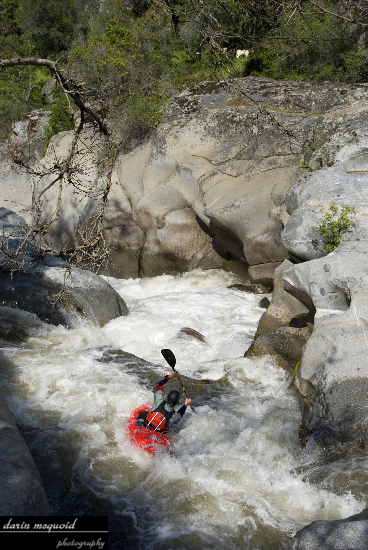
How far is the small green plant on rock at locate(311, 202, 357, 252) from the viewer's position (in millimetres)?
7285

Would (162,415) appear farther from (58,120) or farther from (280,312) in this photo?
(58,120)

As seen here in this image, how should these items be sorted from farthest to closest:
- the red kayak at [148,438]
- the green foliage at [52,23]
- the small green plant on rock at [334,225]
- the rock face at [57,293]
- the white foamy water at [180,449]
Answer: the green foliage at [52,23], the rock face at [57,293], the small green plant on rock at [334,225], the red kayak at [148,438], the white foamy water at [180,449]

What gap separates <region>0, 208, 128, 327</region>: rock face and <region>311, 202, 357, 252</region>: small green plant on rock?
4.02 metres

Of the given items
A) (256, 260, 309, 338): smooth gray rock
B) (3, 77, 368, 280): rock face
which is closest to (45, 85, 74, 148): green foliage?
(3, 77, 368, 280): rock face

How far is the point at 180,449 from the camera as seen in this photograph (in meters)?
5.17

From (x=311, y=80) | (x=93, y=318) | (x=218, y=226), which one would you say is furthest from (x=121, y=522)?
(x=311, y=80)

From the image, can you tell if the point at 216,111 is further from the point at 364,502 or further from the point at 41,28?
the point at 41,28

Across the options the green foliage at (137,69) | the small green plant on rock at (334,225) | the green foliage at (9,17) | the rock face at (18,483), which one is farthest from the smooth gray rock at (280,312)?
the green foliage at (9,17)

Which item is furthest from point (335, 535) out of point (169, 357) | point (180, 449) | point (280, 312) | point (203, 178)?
point (203, 178)

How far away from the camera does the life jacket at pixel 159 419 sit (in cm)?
511

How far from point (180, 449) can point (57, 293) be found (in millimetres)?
4228

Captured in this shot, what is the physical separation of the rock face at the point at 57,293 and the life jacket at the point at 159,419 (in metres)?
3.44

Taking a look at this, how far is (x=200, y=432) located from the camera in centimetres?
544

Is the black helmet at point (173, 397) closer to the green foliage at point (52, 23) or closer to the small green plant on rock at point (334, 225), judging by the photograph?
the small green plant on rock at point (334, 225)
